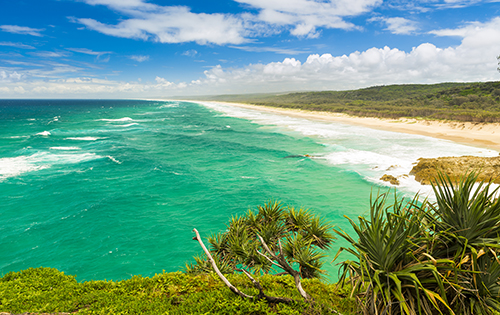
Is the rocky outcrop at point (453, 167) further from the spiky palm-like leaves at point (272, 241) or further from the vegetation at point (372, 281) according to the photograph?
the vegetation at point (372, 281)

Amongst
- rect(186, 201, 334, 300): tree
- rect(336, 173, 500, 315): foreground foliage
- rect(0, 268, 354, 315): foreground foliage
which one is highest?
rect(336, 173, 500, 315): foreground foliage

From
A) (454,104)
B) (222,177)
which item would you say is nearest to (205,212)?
(222,177)

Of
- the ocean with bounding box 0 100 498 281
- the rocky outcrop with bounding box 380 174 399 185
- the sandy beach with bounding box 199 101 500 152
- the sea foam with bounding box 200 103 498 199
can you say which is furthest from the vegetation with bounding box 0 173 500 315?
the sandy beach with bounding box 199 101 500 152

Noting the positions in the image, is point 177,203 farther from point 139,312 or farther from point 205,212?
point 139,312

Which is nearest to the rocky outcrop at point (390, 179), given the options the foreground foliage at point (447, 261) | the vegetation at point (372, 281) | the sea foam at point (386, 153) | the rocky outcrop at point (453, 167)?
the sea foam at point (386, 153)

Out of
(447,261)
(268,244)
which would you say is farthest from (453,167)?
(447,261)

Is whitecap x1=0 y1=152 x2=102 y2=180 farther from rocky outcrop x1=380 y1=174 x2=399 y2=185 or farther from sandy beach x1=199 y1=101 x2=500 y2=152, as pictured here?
sandy beach x1=199 y1=101 x2=500 y2=152

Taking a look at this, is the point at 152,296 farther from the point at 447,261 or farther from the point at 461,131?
the point at 461,131
